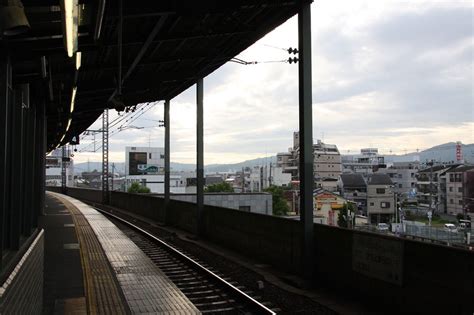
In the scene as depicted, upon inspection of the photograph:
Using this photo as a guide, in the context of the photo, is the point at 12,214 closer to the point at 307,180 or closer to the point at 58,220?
the point at 307,180

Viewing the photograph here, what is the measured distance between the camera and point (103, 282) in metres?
8.08

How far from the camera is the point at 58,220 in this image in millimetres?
19672

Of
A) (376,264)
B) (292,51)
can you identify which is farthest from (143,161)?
(376,264)

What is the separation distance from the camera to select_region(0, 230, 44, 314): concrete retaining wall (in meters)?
3.56

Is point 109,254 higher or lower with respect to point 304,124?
lower

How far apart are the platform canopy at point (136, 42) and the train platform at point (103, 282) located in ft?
12.3

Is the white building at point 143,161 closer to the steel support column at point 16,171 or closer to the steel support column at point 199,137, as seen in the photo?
the steel support column at point 199,137

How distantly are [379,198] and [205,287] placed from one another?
3915cm

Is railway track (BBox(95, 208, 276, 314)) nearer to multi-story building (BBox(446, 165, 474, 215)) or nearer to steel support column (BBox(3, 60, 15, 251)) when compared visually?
steel support column (BBox(3, 60, 15, 251))

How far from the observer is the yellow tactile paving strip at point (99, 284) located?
6477 mm

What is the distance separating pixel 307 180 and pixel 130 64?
739 centimetres

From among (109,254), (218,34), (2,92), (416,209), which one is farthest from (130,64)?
(416,209)

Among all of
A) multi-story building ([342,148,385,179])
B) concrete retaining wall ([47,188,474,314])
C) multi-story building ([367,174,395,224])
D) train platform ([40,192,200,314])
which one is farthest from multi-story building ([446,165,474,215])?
train platform ([40,192,200,314])

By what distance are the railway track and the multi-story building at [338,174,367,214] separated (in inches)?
1741
